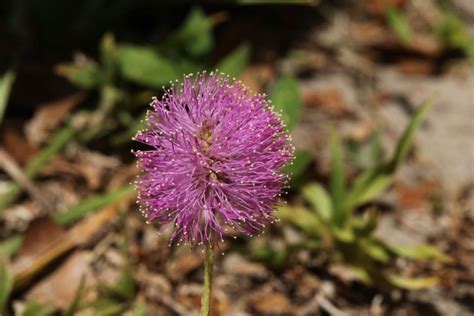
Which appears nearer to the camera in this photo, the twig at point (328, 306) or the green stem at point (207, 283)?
the green stem at point (207, 283)

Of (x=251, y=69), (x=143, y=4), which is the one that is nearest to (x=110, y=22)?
(x=143, y=4)

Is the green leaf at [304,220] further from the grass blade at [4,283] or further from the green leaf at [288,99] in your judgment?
the grass blade at [4,283]

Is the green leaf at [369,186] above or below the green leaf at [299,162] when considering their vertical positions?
below

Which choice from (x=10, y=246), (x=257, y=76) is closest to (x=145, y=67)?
(x=257, y=76)

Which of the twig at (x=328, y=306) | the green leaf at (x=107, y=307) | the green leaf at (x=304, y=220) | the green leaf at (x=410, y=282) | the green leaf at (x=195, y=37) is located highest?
the green leaf at (x=195, y=37)

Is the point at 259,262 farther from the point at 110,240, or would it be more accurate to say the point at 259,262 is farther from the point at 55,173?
the point at 55,173

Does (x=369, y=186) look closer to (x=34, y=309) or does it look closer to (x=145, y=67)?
(x=145, y=67)

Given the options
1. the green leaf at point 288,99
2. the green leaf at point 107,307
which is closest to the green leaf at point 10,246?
the green leaf at point 107,307
